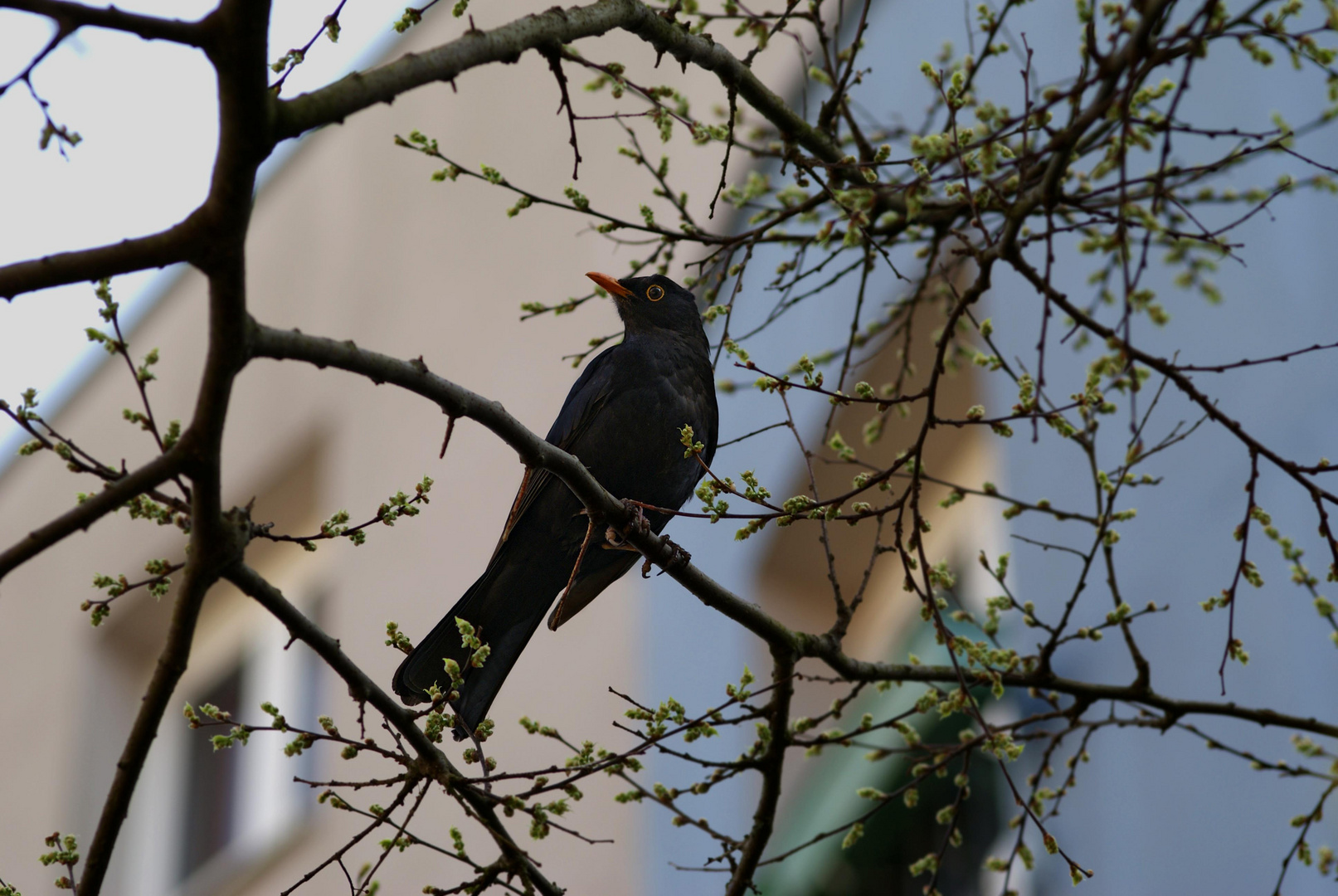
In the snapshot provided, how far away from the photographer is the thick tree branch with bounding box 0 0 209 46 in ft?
6.64

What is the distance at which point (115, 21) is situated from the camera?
2045mm

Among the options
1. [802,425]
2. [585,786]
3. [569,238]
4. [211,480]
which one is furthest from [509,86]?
[211,480]

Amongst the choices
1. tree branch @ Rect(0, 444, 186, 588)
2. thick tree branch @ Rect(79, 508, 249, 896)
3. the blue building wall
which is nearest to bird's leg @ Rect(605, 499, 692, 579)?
thick tree branch @ Rect(79, 508, 249, 896)

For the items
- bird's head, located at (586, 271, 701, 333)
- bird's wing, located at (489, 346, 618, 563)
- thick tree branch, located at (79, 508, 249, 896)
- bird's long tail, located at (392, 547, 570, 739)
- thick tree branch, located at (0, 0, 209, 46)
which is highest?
bird's head, located at (586, 271, 701, 333)

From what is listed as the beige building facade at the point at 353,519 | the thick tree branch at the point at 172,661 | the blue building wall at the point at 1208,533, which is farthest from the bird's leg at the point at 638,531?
the beige building facade at the point at 353,519

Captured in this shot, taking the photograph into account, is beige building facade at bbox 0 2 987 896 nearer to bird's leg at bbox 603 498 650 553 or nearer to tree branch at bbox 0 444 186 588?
bird's leg at bbox 603 498 650 553

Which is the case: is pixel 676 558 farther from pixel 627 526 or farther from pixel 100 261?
pixel 100 261

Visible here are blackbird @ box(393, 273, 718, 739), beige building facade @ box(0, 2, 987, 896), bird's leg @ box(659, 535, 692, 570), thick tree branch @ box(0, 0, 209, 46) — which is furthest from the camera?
beige building facade @ box(0, 2, 987, 896)

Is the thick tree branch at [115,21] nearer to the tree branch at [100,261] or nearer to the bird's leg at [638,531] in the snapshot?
the tree branch at [100,261]

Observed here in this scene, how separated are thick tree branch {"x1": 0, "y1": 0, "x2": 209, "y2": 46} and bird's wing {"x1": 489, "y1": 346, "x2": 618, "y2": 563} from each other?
207cm

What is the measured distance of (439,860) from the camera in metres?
7.80

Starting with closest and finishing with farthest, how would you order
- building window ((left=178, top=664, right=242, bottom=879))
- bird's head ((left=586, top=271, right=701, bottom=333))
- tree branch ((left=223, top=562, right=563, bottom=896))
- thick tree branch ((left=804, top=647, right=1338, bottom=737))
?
tree branch ((left=223, top=562, right=563, bottom=896)) → thick tree branch ((left=804, top=647, right=1338, bottom=737)) → bird's head ((left=586, top=271, right=701, bottom=333)) → building window ((left=178, top=664, right=242, bottom=879))

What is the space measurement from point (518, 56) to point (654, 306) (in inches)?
87.4

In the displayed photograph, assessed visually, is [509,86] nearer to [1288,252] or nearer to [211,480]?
[1288,252]
